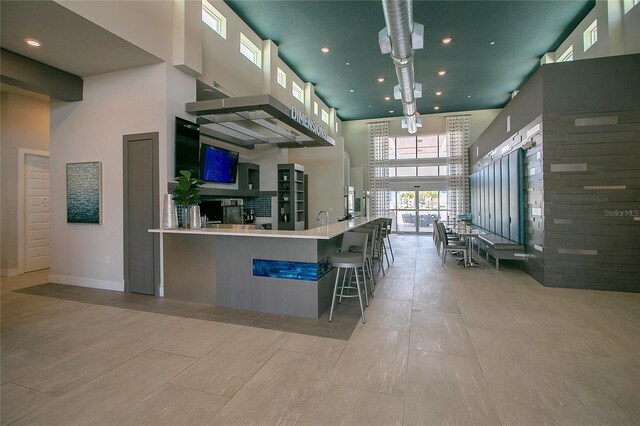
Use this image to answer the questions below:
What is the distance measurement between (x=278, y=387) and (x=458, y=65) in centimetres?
882

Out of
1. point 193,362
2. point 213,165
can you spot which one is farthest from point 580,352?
point 213,165

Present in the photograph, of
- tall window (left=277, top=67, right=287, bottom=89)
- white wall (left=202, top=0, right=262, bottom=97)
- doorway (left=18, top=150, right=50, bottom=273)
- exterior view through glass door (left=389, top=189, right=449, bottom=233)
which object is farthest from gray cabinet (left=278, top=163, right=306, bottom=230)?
exterior view through glass door (left=389, top=189, right=449, bottom=233)

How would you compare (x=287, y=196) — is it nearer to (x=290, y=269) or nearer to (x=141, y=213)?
(x=141, y=213)

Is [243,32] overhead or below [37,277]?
overhead

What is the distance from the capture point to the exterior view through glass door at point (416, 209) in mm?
12805

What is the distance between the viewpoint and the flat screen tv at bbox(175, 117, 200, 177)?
4609 mm

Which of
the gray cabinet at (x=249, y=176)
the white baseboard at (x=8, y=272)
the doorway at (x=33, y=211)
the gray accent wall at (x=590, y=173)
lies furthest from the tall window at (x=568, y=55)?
the white baseboard at (x=8, y=272)

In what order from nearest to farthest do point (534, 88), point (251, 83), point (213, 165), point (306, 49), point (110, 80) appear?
point (110, 80), point (534, 88), point (213, 165), point (251, 83), point (306, 49)

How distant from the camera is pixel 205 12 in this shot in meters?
5.41

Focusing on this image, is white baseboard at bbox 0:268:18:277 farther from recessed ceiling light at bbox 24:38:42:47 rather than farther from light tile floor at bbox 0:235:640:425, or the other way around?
recessed ceiling light at bbox 24:38:42:47

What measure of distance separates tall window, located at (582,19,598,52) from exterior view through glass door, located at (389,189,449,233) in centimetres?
689

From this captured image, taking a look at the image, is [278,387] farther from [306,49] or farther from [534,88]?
[306,49]

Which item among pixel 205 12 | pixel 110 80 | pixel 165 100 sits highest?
pixel 205 12

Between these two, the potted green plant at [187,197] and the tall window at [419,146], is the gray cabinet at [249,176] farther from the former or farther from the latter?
the tall window at [419,146]
